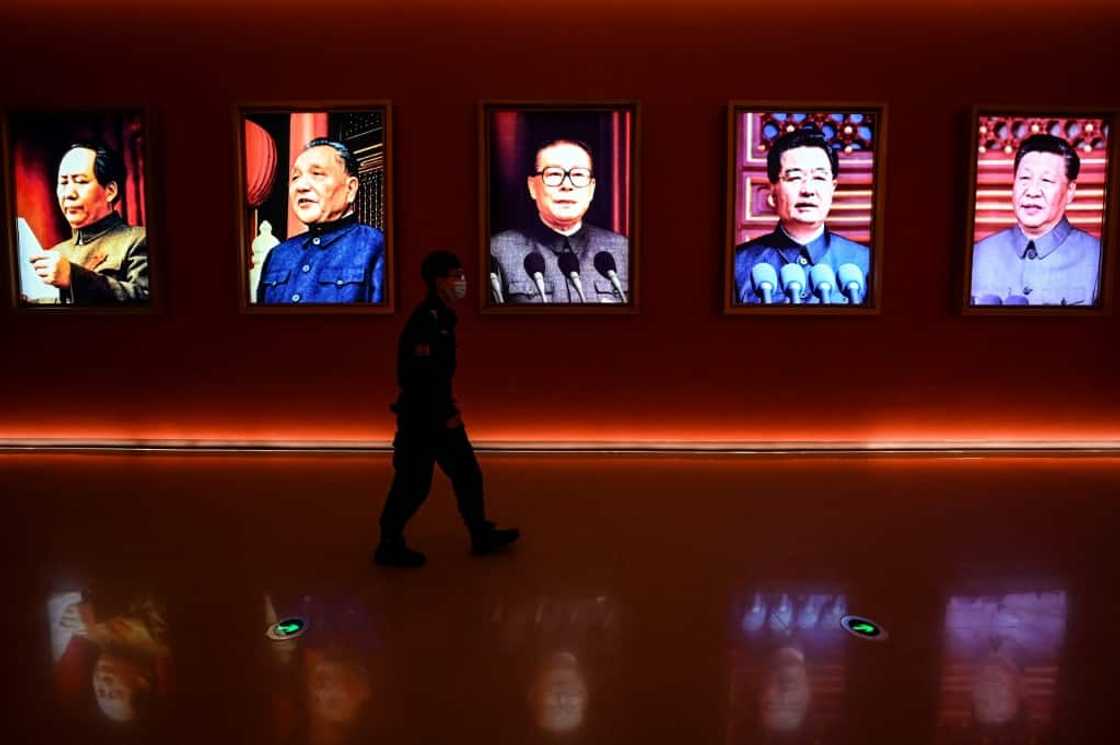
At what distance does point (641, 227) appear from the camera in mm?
5789

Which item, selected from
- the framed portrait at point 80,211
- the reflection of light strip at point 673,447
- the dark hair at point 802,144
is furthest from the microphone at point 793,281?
the framed portrait at point 80,211

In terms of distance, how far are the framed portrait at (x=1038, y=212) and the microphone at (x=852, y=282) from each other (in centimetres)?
87

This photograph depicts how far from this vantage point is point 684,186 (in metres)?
5.79

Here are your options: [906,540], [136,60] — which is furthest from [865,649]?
[136,60]

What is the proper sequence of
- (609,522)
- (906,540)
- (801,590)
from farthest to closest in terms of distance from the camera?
(609,522), (906,540), (801,590)

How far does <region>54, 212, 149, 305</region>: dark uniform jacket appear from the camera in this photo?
589cm

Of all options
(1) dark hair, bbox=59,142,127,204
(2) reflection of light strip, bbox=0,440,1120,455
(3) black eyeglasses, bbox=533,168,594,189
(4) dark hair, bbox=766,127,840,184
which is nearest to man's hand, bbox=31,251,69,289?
(1) dark hair, bbox=59,142,127,204

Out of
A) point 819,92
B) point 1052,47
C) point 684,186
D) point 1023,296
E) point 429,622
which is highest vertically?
point 1052,47

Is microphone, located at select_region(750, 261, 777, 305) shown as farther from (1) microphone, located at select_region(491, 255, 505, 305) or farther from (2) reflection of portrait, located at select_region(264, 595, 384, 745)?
(2) reflection of portrait, located at select_region(264, 595, 384, 745)

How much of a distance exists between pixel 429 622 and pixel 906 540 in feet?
9.14

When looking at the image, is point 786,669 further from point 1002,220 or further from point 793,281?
Answer: point 1002,220

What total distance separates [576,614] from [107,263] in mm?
5299

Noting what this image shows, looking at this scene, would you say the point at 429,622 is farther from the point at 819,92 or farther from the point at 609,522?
the point at 819,92

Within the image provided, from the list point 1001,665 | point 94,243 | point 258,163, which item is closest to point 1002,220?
point 1001,665
